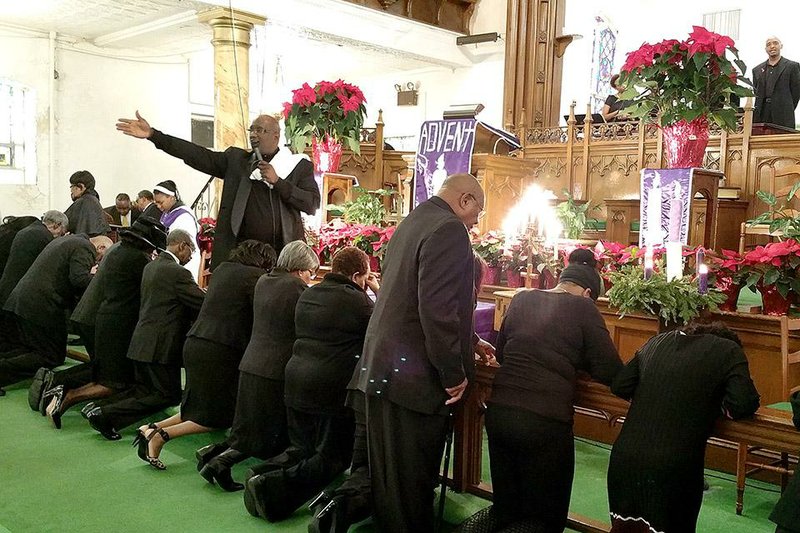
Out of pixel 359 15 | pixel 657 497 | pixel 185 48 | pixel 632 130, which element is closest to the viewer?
pixel 657 497

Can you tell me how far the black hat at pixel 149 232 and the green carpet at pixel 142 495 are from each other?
1344 millimetres

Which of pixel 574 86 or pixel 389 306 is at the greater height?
pixel 574 86

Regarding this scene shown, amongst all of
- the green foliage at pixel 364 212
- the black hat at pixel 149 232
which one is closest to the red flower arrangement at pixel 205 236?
the green foliage at pixel 364 212

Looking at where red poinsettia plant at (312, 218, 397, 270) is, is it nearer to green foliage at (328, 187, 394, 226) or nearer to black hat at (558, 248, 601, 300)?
green foliage at (328, 187, 394, 226)

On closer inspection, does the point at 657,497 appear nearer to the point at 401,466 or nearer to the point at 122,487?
the point at 401,466

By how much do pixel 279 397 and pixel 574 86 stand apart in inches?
465

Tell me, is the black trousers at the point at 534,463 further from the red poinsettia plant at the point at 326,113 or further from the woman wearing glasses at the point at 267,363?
the red poinsettia plant at the point at 326,113

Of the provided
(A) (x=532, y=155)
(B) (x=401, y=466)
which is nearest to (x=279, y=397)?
(B) (x=401, y=466)

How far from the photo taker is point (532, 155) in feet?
34.5

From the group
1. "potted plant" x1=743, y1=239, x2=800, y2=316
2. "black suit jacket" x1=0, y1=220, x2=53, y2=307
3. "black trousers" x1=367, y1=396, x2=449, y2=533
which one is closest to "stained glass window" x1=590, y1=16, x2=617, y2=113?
"potted plant" x1=743, y1=239, x2=800, y2=316

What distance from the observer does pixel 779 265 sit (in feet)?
14.6

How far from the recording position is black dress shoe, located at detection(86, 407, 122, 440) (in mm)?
5008

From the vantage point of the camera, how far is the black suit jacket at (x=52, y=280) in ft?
20.3

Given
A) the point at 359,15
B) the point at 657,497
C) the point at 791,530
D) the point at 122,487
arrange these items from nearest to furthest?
the point at 791,530 → the point at 657,497 → the point at 122,487 → the point at 359,15
